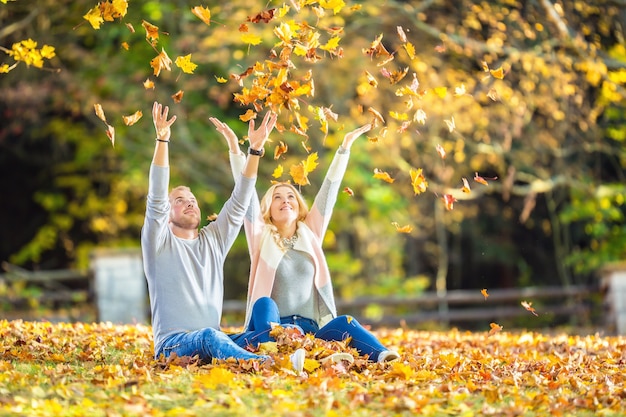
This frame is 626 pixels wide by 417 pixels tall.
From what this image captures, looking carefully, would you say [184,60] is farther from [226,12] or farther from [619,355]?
[226,12]

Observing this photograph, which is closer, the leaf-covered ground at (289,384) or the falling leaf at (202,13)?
the leaf-covered ground at (289,384)

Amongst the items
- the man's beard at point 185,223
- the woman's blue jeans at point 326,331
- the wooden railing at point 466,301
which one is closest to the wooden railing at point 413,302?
the wooden railing at point 466,301

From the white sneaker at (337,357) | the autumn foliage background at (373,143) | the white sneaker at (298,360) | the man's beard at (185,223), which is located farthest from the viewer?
the autumn foliage background at (373,143)

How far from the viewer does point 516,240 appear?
18516 millimetres

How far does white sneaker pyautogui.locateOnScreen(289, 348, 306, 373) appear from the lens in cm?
540

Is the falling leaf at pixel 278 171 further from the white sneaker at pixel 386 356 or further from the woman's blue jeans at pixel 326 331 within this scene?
the white sneaker at pixel 386 356

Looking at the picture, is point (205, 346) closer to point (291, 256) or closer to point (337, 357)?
point (337, 357)

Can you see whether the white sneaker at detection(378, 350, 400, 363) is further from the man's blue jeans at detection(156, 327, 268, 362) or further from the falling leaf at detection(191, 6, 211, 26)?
the falling leaf at detection(191, 6, 211, 26)

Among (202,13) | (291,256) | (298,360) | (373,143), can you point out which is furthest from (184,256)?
(373,143)

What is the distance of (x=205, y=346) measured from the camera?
575 centimetres

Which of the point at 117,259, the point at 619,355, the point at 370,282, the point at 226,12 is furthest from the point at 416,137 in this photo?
the point at 619,355

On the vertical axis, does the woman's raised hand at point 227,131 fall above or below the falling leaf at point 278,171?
above

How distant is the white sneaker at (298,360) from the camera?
540cm

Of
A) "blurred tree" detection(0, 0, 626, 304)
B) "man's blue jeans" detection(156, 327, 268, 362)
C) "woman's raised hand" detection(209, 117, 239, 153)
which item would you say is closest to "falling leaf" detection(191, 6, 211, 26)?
"woman's raised hand" detection(209, 117, 239, 153)
